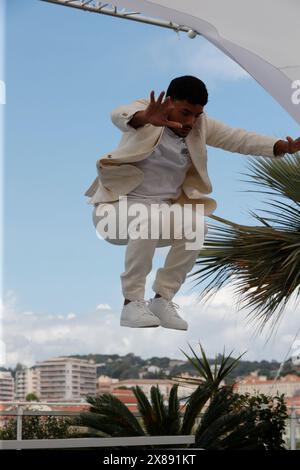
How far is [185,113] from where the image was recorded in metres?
3.23

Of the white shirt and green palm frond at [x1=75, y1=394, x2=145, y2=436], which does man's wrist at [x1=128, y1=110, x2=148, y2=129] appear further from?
green palm frond at [x1=75, y1=394, x2=145, y2=436]

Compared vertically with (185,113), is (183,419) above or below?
below

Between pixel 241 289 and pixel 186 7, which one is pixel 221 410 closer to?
pixel 241 289

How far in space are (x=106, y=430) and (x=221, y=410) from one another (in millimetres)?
981

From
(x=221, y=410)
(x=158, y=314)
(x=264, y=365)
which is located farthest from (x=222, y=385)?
(x=264, y=365)

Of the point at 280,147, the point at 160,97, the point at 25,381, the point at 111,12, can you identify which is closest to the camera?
the point at 160,97

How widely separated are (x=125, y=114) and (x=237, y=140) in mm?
543

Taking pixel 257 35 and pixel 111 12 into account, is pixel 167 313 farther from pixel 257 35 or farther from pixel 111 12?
pixel 111 12

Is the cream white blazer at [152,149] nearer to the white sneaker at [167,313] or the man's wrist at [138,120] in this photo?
the man's wrist at [138,120]

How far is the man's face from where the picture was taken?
10.5ft

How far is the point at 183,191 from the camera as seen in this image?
Result: 134 inches

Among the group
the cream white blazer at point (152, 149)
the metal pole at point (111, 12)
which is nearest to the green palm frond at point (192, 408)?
the metal pole at point (111, 12)

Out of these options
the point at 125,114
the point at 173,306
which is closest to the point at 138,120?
the point at 125,114

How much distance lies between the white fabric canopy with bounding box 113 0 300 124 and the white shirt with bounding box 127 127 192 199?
506mm
